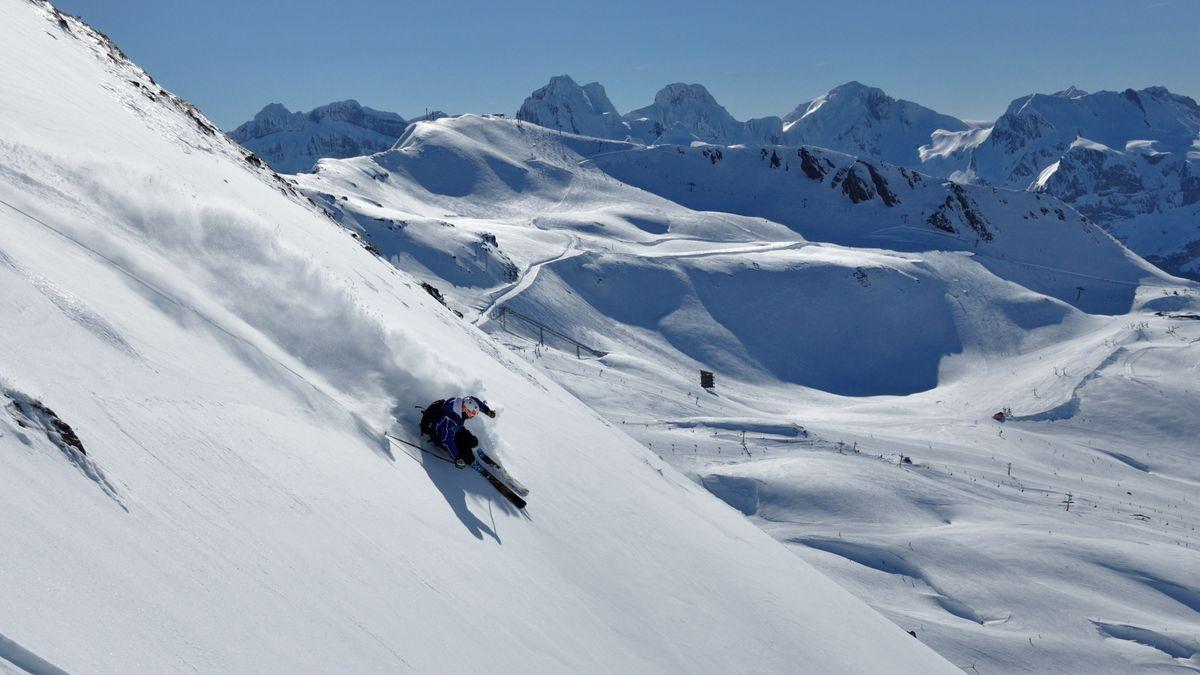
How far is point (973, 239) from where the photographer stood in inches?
3546

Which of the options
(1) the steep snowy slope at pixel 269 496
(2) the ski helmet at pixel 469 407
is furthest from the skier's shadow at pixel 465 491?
(2) the ski helmet at pixel 469 407

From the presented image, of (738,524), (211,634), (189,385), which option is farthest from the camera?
(738,524)

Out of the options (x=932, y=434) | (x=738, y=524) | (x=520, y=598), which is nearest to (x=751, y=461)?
(x=738, y=524)

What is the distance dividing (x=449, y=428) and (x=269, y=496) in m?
3.05

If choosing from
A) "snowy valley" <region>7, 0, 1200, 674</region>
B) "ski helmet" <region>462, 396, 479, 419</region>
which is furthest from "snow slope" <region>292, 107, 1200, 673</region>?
"ski helmet" <region>462, 396, 479, 419</region>

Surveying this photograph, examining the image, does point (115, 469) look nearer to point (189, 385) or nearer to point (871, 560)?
point (189, 385)

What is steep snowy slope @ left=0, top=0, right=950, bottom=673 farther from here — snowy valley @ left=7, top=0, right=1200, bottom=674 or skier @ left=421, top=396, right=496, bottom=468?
skier @ left=421, top=396, right=496, bottom=468

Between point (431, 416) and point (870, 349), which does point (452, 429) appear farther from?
point (870, 349)

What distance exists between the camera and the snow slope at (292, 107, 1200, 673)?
843 inches

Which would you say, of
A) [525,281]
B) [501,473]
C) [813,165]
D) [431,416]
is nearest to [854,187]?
[813,165]

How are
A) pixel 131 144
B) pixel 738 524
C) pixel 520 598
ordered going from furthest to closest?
1. pixel 738 524
2. pixel 131 144
3. pixel 520 598

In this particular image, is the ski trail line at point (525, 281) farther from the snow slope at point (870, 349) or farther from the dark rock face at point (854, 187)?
the dark rock face at point (854, 187)

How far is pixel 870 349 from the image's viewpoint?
2490 inches

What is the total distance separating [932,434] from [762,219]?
A: 161ft
